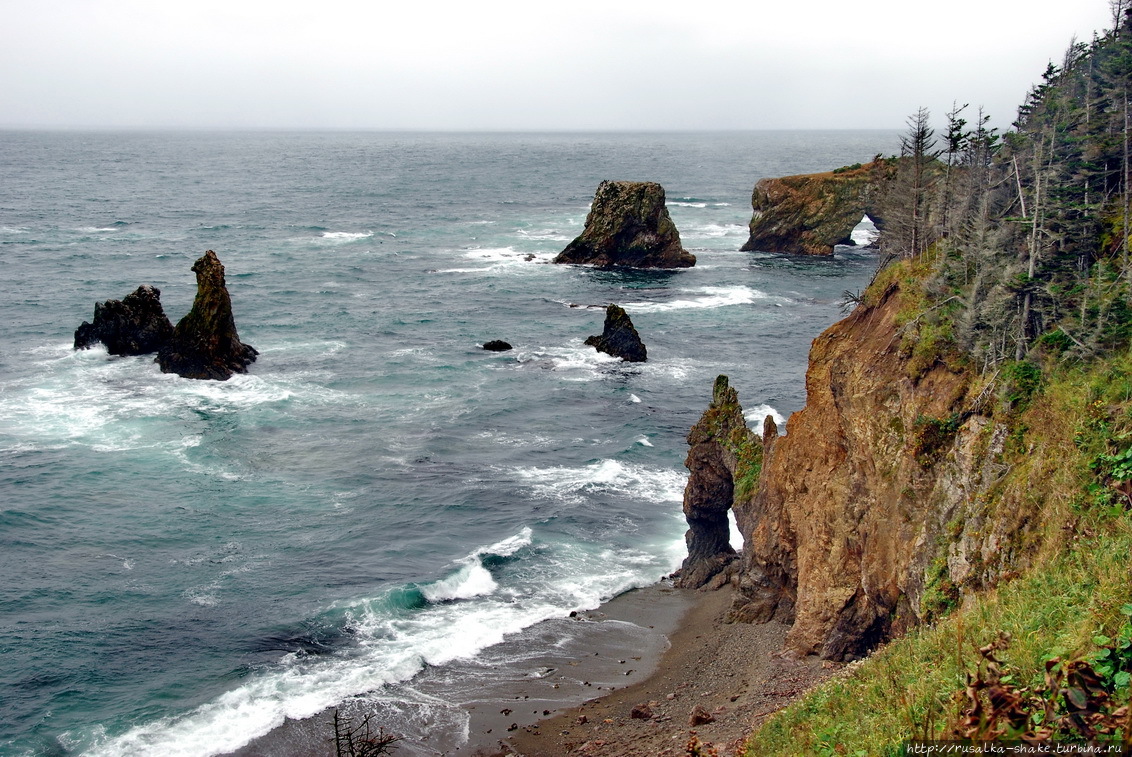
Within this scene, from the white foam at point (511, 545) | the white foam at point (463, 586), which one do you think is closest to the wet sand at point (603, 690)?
the white foam at point (463, 586)

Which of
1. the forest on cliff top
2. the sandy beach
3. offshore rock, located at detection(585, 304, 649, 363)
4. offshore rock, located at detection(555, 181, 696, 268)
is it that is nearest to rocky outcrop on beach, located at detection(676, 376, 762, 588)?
the sandy beach

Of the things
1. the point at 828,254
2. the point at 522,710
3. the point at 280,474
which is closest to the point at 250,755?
the point at 522,710

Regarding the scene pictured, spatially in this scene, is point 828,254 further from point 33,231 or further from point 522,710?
point 33,231

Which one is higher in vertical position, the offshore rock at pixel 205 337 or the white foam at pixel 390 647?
the offshore rock at pixel 205 337

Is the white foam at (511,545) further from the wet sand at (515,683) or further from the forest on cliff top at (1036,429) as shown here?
the forest on cliff top at (1036,429)

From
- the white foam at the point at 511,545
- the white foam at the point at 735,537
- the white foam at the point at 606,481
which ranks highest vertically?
the white foam at the point at 606,481

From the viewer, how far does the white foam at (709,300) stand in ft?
252

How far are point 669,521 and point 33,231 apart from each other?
10185 cm

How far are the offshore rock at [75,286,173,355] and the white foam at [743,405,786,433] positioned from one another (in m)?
39.2

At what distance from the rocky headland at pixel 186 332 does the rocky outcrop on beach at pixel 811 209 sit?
63.3 meters

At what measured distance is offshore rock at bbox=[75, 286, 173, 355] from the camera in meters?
58.6

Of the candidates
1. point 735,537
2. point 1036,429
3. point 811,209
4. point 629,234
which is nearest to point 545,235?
point 629,234

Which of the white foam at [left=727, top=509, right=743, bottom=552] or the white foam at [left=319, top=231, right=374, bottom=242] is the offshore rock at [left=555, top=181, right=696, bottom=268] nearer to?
the white foam at [left=319, top=231, right=374, bottom=242]

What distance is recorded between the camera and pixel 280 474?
42.6 meters
